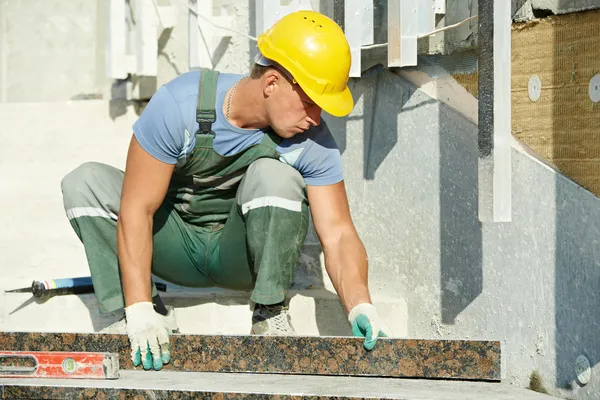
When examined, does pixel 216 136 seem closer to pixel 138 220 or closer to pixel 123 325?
pixel 138 220

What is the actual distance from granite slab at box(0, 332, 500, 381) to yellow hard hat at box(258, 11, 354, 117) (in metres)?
0.75

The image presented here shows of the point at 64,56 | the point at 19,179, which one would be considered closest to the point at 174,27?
the point at 64,56

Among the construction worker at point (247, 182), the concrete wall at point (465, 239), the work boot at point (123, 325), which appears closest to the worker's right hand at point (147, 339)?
the construction worker at point (247, 182)

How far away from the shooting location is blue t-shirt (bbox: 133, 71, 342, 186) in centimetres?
312

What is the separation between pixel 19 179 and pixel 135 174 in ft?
5.39

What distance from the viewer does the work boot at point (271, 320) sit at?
10.6 ft

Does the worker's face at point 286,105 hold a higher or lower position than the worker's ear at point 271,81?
lower

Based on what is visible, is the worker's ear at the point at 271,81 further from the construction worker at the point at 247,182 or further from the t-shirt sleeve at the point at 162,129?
the t-shirt sleeve at the point at 162,129

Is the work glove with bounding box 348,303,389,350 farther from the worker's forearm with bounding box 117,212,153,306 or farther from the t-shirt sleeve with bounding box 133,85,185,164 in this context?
the t-shirt sleeve with bounding box 133,85,185,164

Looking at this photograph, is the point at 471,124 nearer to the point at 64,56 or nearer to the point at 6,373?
the point at 6,373

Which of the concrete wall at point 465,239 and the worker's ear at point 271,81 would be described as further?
the worker's ear at point 271,81

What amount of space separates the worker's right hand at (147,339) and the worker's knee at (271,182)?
0.50 meters

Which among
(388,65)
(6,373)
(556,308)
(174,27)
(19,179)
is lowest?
(6,373)

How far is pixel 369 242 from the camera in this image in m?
3.93
